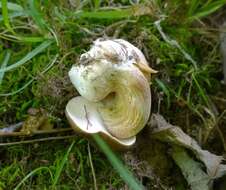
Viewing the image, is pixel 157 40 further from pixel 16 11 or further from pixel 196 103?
pixel 16 11

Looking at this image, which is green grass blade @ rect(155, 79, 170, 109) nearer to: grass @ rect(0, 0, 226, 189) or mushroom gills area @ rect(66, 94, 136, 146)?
grass @ rect(0, 0, 226, 189)

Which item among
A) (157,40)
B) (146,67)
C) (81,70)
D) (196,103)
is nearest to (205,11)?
(157,40)

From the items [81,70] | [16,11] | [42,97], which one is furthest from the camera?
[16,11]

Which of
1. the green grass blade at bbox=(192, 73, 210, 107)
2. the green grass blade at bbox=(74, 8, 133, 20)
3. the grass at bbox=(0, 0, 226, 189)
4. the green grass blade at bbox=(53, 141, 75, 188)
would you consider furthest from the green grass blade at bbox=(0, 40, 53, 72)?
the green grass blade at bbox=(192, 73, 210, 107)

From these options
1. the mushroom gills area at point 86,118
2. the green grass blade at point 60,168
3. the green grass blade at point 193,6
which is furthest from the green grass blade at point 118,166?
the green grass blade at point 193,6

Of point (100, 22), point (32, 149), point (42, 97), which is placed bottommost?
point (32, 149)

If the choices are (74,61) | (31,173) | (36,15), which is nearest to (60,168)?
(31,173)
